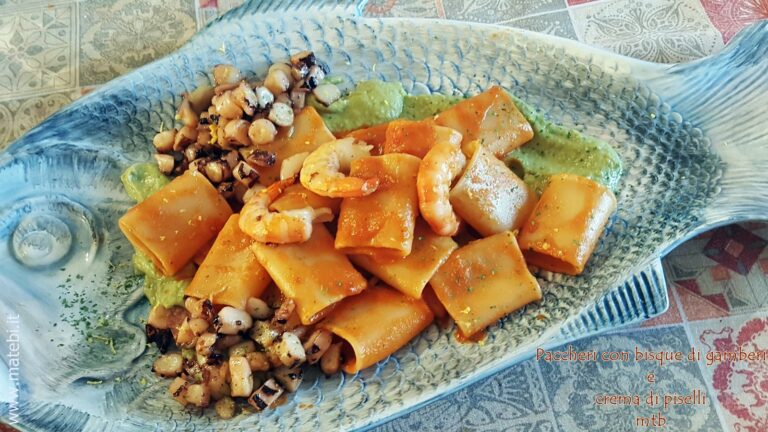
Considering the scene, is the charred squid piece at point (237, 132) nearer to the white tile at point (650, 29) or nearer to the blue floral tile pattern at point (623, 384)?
the blue floral tile pattern at point (623, 384)

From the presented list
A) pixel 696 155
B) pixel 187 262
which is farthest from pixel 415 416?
pixel 696 155

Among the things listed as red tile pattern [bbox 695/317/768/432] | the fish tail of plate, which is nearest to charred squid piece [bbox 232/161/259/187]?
the fish tail of plate

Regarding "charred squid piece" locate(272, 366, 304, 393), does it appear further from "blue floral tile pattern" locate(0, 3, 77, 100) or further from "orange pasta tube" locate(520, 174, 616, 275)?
"blue floral tile pattern" locate(0, 3, 77, 100)

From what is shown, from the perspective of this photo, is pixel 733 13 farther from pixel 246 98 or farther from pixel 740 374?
pixel 246 98

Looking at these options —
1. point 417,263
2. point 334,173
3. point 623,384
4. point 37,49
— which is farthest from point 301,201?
point 37,49

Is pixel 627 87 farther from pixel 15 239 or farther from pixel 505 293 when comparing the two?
pixel 15 239
